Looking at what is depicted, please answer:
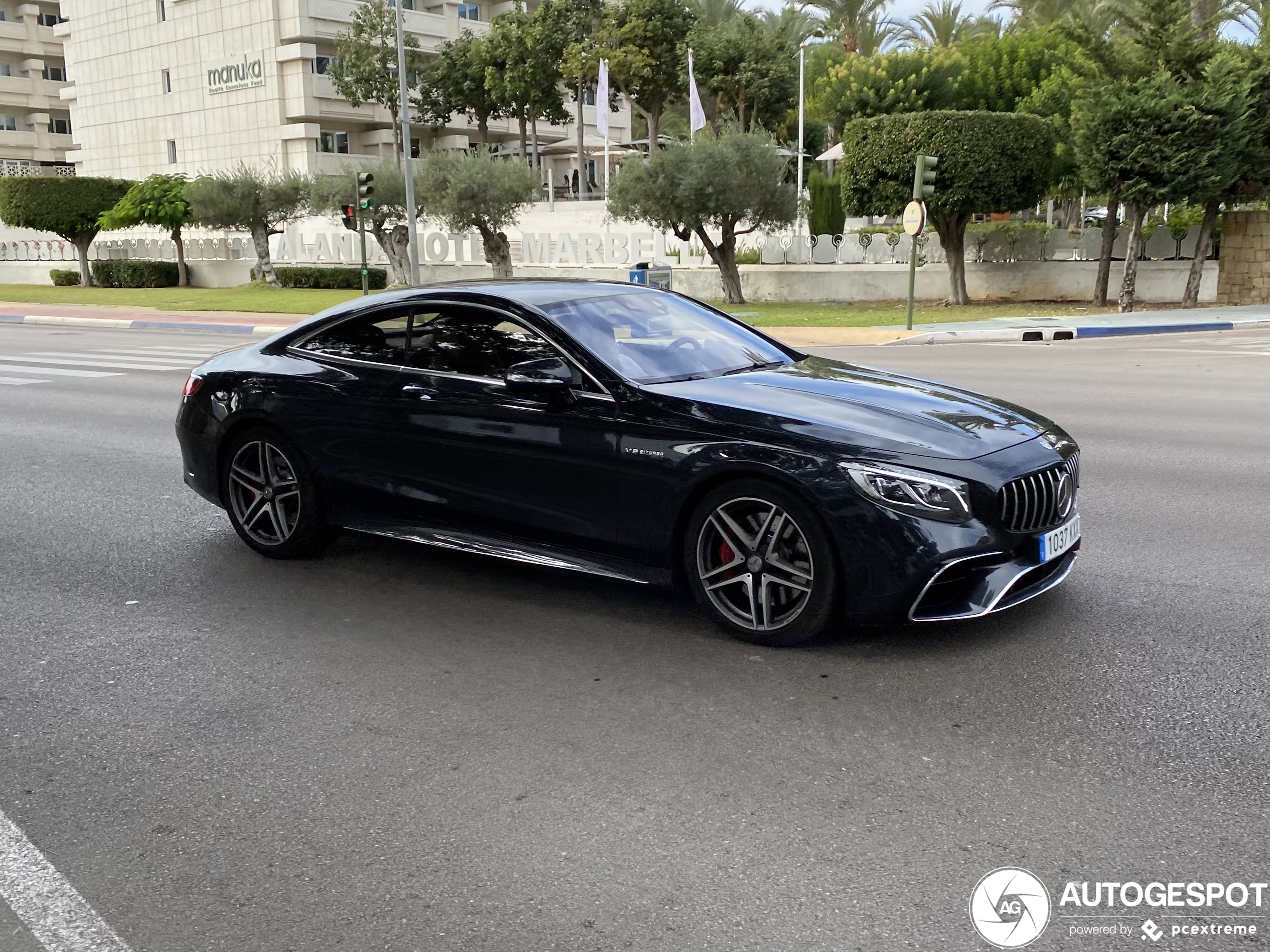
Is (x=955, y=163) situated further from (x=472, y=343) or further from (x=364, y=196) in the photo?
(x=472, y=343)

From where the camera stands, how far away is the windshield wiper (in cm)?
562

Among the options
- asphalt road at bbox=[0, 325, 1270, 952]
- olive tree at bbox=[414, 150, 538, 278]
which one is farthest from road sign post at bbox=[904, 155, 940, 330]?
olive tree at bbox=[414, 150, 538, 278]

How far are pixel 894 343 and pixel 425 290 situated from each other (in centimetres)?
1704

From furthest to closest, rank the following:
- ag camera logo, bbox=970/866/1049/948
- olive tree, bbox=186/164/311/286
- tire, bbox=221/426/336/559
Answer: olive tree, bbox=186/164/311/286
tire, bbox=221/426/336/559
ag camera logo, bbox=970/866/1049/948

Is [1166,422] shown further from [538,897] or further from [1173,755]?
[538,897]

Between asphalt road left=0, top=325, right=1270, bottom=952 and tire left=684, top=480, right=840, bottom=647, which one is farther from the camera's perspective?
tire left=684, top=480, right=840, bottom=647

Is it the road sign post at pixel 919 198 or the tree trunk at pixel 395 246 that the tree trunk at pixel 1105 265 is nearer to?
the road sign post at pixel 919 198

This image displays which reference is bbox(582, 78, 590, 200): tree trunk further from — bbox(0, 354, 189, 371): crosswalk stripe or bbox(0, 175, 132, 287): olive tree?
bbox(0, 354, 189, 371): crosswalk stripe

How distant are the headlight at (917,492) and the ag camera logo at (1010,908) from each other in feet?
5.32

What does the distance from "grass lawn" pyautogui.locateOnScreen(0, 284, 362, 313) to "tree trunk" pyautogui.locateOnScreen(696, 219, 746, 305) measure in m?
10.4

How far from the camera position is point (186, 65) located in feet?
233

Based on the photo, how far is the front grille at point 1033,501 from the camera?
4.66m

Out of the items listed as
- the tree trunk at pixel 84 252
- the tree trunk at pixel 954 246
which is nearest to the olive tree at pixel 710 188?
the tree trunk at pixel 954 246

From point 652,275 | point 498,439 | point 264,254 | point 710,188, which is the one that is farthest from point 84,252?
point 498,439
